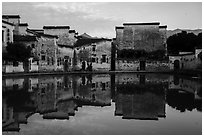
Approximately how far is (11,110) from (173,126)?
14.3 ft

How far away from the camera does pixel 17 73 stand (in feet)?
91.1

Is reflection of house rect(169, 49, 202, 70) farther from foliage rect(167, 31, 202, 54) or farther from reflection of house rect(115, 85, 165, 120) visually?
reflection of house rect(115, 85, 165, 120)

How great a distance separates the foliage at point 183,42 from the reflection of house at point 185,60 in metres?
8.24

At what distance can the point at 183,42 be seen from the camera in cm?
5281

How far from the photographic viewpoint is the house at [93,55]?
40031 mm

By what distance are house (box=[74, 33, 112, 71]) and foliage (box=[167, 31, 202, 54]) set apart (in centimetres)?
1479

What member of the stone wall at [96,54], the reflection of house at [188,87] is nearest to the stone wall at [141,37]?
the stone wall at [96,54]

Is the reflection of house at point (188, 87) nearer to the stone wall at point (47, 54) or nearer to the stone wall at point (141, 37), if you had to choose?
the stone wall at point (47, 54)

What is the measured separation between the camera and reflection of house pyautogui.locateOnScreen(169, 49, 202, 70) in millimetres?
36094

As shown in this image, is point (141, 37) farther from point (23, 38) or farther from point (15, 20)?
point (23, 38)

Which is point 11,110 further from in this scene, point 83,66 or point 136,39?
point 136,39

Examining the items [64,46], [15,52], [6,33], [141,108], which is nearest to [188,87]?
[141,108]

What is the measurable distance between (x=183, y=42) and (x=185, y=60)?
1259 cm

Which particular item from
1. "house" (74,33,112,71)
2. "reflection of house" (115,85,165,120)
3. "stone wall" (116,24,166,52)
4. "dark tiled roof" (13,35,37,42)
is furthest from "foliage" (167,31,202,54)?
"reflection of house" (115,85,165,120)
